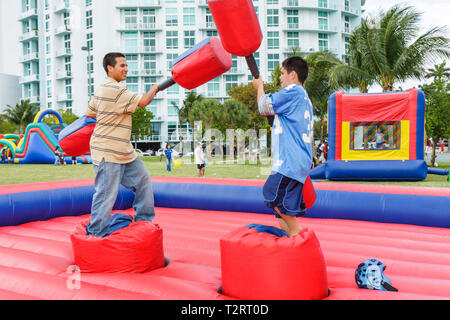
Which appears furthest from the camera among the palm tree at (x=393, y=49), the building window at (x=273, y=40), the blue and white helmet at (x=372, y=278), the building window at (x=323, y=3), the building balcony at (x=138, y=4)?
the building window at (x=323, y=3)

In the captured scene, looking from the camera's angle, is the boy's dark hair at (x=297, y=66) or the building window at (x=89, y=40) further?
the building window at (x=89, y=40)

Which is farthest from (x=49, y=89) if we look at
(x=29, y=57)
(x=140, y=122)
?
(x=140, y=122)

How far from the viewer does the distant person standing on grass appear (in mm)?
2465

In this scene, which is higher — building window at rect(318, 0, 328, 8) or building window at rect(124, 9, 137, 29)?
building window at rect(318, 0, 328, 8)

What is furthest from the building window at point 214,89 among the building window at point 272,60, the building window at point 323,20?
the building window at point 323,20

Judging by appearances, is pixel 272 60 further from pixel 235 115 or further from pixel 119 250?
pixel 119 250

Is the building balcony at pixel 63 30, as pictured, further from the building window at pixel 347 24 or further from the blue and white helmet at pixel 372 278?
the blue and white helmet at pixel 372 278

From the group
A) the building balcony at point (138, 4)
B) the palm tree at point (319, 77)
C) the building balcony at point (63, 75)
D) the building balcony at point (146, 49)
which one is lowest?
the palm tree at point (319, 77)

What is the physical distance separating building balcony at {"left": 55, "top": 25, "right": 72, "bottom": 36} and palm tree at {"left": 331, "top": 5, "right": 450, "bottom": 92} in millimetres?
36931

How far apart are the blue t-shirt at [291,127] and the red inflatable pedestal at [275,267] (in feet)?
1.38

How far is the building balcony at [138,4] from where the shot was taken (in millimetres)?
40312

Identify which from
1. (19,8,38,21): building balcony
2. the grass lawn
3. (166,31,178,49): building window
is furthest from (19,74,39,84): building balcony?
the grass lawn

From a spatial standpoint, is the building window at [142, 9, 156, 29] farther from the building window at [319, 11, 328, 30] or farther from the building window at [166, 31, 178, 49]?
the building window at [319, 11, 328, 30]

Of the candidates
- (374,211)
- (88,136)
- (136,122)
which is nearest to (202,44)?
(88,136)
